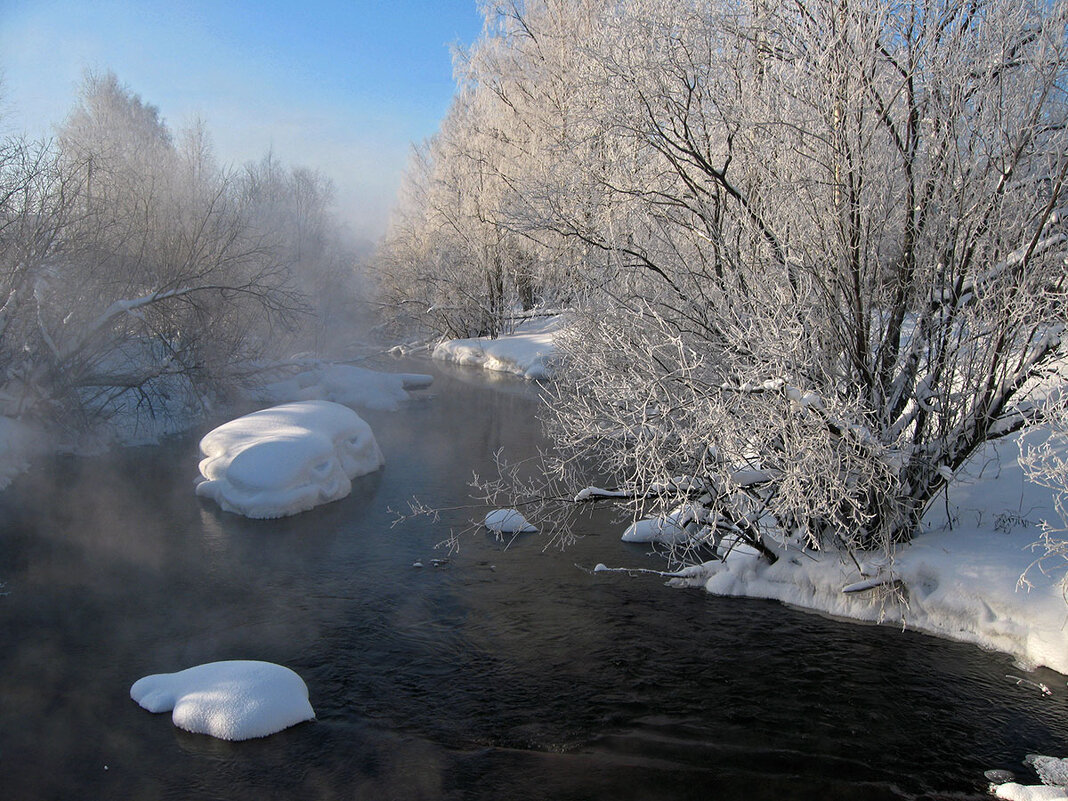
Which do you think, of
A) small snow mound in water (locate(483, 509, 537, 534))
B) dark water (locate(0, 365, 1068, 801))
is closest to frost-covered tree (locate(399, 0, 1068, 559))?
dark water (locate(0, 365, 1068, 801))

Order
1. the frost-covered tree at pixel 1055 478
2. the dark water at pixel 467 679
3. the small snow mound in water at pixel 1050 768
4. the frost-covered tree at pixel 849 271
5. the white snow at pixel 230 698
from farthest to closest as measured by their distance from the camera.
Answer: the frost-covered tree at pixel 849 271
the frost-covered tree at pixel 1055 478
the white snow at pixel 230 698
the dark water at pixel 467 679
the small snow mound in water at pixel 1050 768

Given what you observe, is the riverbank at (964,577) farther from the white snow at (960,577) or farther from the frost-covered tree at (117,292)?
the frost-covered tree at (117,292)

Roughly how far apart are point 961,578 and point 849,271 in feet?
9.78

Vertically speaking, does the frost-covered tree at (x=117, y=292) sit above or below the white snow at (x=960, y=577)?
above

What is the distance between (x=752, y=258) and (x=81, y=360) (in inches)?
474

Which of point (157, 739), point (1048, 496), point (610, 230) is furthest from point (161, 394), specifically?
point (1048, 496)

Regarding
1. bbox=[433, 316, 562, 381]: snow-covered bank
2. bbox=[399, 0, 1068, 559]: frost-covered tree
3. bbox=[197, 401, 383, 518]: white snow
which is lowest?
bbox=[197, 401, 383, 518]: white snow

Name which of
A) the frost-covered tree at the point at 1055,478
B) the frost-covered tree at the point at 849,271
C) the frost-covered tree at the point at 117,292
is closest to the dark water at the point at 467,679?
the frost-covered tree at the point at 1055,478

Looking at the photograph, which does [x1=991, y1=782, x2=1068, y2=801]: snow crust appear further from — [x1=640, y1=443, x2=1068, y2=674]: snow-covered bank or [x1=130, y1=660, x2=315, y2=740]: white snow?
[x1=130, y1=660, x2=315, y2=740]: white snow

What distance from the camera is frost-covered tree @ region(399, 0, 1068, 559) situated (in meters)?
6.60

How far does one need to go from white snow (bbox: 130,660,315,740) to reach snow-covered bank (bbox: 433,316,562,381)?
1618 centimetres

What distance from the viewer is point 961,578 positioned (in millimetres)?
7109

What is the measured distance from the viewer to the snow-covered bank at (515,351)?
2420 cm

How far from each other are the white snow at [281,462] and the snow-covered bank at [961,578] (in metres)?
5.53
